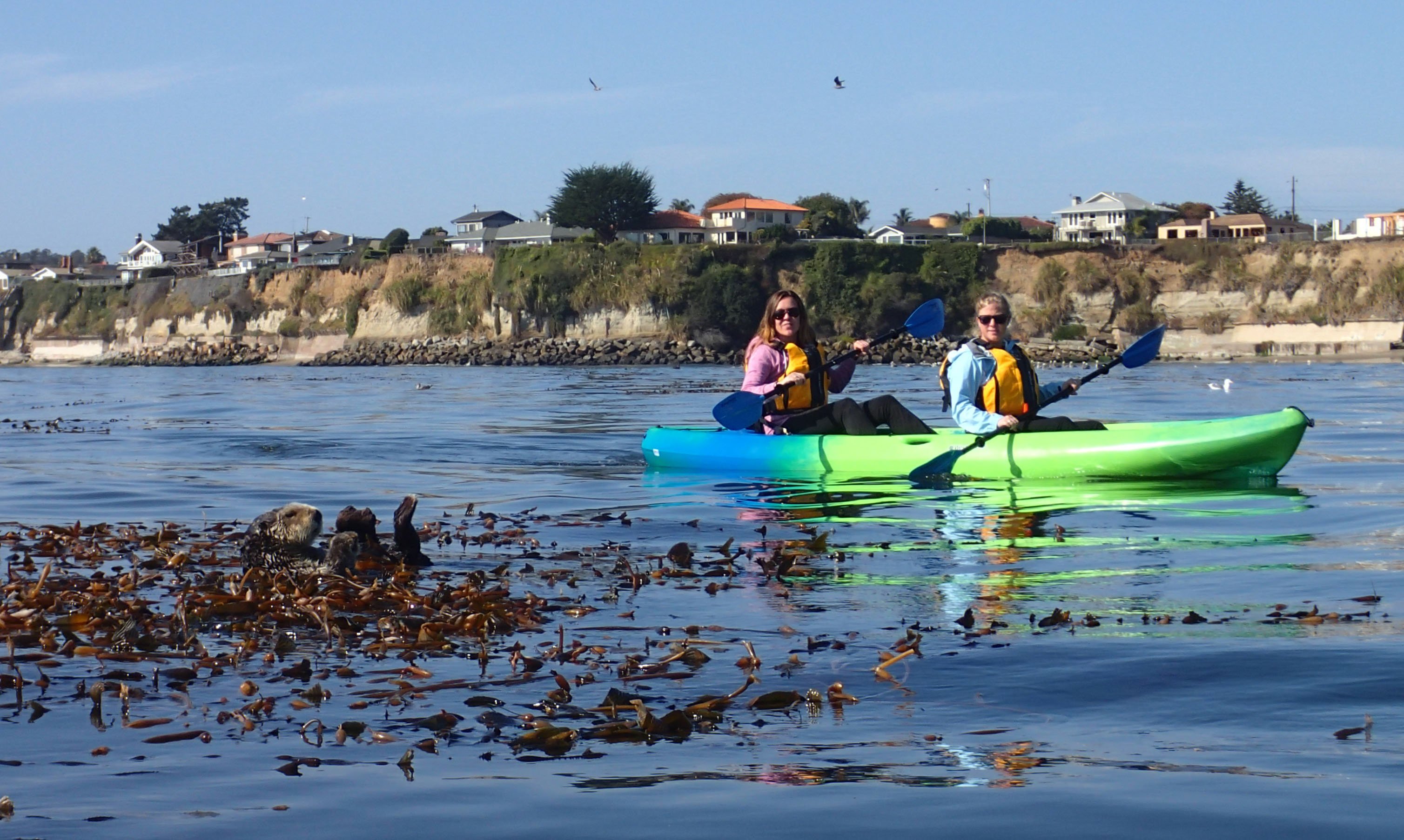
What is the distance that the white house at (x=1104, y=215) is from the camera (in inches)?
3878

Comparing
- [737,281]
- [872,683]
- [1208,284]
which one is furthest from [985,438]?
[1208,284]

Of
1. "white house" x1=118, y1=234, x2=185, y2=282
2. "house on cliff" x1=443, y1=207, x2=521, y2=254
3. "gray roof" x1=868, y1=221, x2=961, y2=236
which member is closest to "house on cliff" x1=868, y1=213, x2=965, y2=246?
"gray roof" x1=868, y1=221, x2=961, y2=236

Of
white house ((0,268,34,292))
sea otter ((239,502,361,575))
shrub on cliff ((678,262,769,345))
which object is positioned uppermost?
white house ((0,268,34,292))

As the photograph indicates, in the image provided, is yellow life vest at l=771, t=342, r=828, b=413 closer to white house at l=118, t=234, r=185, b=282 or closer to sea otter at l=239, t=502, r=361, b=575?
sea otter at l=239, t=502, r=361, b=575

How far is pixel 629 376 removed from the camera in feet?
153

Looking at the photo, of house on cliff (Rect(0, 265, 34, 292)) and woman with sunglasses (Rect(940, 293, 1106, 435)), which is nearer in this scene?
woman with sunglasses (Rect(940, 293, 1106, 435))

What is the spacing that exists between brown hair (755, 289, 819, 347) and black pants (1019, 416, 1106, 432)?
1.90 metres

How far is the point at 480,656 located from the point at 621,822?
6.13ft

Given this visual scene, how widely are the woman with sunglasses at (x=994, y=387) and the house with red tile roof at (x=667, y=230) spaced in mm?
79246

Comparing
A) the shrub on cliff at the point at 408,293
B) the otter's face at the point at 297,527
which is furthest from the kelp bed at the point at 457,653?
the shrub on cliff at the point at 408,293

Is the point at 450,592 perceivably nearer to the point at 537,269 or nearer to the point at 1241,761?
the point at 1241,761

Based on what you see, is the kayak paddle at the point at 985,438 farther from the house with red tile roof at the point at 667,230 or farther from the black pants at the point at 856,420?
the house with red tile roof at the point at 667,230

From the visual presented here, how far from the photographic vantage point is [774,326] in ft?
40.3

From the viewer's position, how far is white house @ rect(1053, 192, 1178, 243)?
98.5 metres
